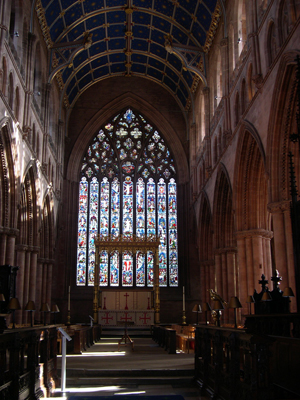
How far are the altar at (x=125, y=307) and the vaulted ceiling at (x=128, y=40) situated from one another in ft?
39.0

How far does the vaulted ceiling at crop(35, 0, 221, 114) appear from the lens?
68.8 ft

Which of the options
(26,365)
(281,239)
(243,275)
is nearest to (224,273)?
(243,275)

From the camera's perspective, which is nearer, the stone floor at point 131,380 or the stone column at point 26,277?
the stone floor at point 131,380

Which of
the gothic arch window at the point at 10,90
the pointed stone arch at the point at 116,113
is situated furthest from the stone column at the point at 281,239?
the pointed stone arch at the point at 116,113

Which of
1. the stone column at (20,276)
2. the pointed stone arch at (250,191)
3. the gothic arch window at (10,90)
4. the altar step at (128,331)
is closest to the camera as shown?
the gothic arch window at (10,90)

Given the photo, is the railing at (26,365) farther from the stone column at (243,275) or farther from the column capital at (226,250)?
the column capital at (226,250)

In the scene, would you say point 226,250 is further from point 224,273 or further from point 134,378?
point 134,378

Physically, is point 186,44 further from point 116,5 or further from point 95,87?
point 95,87

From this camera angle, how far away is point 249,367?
5754mm

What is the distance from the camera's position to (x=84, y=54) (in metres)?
25.3

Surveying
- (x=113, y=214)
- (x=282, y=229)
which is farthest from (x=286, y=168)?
(x=113, y=214)

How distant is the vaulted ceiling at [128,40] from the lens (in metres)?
21.0

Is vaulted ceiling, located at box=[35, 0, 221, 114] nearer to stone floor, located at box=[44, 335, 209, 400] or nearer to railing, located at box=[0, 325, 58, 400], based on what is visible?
stone floor, located at box=[44, 335, 209, 400]

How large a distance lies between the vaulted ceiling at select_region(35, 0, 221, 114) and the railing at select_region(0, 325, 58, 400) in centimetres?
1556
